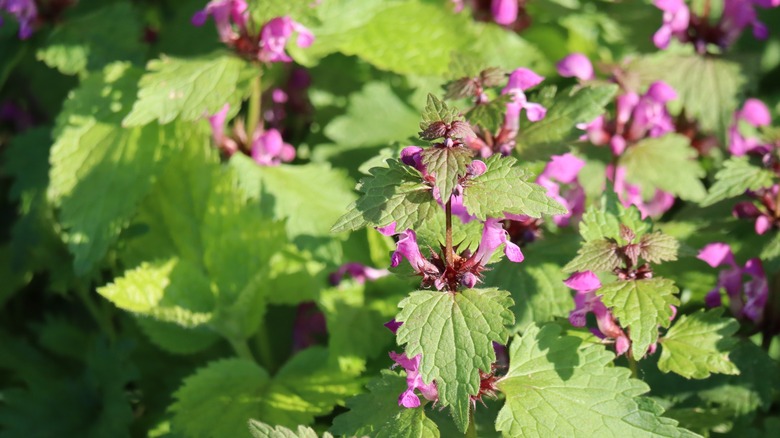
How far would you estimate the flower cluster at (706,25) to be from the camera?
92.4 inches

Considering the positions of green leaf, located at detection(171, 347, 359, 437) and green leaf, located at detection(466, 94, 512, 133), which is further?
green leaf, located at detection(171, 347, 359, 437)

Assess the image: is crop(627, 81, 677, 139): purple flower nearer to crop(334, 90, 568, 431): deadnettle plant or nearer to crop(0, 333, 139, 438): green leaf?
crop(334, 90, 568, 431): deadnettle plant

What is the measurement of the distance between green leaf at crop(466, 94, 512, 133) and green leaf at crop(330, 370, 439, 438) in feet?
1.59

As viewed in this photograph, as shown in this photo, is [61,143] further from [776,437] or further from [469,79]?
[776,437]

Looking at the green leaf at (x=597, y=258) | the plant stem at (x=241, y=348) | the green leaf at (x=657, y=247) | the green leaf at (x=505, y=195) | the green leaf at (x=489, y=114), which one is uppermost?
the green leaf at (x=505, y=195)

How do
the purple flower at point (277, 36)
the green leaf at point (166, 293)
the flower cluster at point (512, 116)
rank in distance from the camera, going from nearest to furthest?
the flower cluster at point (512, 116), the green leaf at point (166, 293), the purple flower at point (277, 36)

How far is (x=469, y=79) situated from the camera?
5.25 feet

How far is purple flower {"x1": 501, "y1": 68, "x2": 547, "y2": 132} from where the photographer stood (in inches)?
65.4

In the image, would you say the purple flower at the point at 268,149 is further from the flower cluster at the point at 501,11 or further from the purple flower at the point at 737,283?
the purple flower at the point at 737,283

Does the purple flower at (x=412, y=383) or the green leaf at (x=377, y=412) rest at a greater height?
the purple flower at (x=412, y=383)

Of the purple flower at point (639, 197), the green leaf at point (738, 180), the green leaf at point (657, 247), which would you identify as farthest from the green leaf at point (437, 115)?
the purple flower at point (639, 197)

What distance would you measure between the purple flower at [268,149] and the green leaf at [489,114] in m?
0.83

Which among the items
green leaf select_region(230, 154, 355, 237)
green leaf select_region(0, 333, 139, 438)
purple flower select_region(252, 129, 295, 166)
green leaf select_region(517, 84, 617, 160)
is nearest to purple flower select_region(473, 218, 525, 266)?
green leaf select_region(517, 84, 617, 160)

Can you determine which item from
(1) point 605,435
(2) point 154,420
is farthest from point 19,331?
(1) point 605,435
